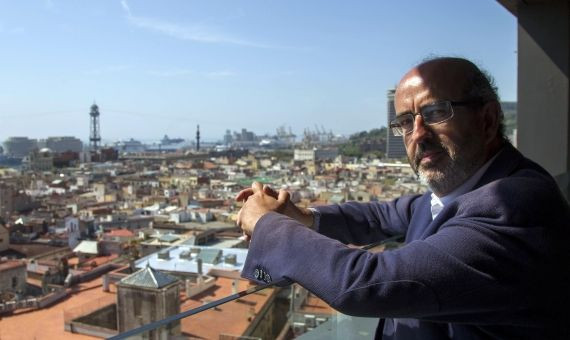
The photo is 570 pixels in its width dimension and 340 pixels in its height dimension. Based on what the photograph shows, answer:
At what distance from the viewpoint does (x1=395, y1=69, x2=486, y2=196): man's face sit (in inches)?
25.3

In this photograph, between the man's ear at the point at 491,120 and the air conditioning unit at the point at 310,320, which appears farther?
the air conditioning unit at the point at 310,320


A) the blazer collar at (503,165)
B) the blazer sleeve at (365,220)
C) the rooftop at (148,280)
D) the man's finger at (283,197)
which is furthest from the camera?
the rooftop at (148,280)

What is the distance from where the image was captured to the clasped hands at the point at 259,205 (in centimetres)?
66

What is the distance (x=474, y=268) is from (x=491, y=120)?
25 centimetres

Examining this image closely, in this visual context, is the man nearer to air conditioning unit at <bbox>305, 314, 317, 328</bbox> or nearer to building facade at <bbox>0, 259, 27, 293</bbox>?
air conditioning unit at <bbox>305, 314, 317, 328</bbox>

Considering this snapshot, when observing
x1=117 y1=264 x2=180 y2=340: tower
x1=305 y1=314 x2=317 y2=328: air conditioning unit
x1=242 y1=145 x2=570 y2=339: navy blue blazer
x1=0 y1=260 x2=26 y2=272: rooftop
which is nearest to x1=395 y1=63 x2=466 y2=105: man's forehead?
x1=242 y1=145 x2=570 y2=339: navy blue blazer

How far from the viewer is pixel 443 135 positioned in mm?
651

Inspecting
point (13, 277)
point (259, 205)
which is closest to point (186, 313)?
point (259, 205)

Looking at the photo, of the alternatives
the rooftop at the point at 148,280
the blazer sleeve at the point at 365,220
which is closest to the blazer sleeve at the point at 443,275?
the blazer sleeve at the point at 365,220

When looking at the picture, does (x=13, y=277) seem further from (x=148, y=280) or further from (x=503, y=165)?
(x=503, y=165)

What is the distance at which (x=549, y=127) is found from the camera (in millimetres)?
1831

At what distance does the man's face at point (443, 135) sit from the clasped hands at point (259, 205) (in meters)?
0.20

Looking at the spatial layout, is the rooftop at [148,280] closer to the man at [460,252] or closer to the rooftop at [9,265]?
the rooftop at [9,265]

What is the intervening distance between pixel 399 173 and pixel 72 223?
2044 centimetres
